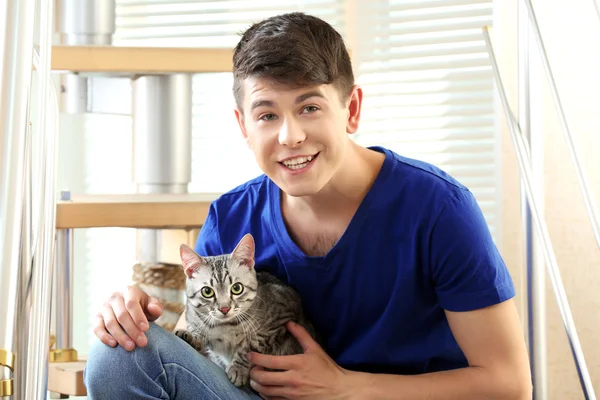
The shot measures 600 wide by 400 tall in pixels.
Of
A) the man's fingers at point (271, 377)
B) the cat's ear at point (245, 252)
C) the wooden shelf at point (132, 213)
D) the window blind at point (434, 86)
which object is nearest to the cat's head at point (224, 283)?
the cat's ear at point (245, 252)

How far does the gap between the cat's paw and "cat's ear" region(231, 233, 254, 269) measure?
18 centimetres

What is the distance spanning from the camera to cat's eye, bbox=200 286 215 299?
140cm

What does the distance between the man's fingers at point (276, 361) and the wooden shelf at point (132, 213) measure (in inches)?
23.3

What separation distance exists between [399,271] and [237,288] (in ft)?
0.97

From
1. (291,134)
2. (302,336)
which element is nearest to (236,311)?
(302,336)

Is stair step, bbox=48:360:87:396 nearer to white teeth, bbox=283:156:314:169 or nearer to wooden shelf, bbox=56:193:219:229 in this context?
wooden shelf, bbox=56:193:219:229

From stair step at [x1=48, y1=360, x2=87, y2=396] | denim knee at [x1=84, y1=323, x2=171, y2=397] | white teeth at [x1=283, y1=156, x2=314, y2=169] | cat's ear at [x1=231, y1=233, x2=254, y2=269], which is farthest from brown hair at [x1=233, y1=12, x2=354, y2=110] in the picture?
stair step at [x1=48, y1=360, x2=87, y2=396]

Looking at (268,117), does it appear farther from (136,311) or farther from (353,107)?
(136,311)

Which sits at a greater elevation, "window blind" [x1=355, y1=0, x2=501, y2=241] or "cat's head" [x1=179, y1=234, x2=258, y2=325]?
"window blind" [x1=355, y1=0, x2=501, y2=241]

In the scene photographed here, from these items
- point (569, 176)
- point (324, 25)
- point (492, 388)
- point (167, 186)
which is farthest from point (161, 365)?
point (569, 176)

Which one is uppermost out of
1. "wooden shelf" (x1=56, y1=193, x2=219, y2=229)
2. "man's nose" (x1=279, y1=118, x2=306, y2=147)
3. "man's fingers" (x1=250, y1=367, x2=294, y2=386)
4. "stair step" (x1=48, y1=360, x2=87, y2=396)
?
"man's nose" (x1=279, y1=118, x2=306, y2=147)

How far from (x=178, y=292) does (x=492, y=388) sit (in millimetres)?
996

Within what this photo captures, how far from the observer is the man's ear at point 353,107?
1.43 m

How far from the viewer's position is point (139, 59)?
188 centimetres
